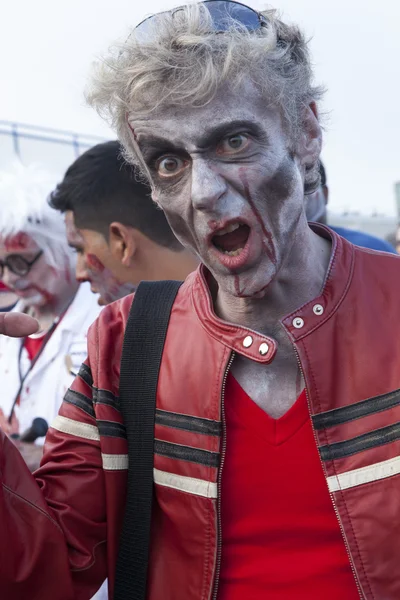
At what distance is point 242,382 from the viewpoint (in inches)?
69.3

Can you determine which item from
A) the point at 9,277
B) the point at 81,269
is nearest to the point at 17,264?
the point at 9,277

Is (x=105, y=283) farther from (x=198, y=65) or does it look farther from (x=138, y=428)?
(x=198, y=65)

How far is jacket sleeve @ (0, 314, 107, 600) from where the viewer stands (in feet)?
5.42

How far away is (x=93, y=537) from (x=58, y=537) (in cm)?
12

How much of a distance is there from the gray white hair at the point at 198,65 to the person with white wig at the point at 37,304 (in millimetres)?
2202

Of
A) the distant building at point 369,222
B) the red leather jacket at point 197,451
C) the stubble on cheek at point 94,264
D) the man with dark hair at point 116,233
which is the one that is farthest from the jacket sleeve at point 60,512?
the distant building at point 369,222

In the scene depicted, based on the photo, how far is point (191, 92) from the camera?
1573 millimetres

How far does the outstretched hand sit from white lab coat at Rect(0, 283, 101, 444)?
211cm

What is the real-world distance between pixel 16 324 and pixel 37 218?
273 cm

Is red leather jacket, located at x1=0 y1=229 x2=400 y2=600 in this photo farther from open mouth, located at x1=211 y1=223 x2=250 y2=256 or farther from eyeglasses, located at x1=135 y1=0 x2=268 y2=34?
eyeglasses, located at x1=135 y1=0 x2=268 y2=34

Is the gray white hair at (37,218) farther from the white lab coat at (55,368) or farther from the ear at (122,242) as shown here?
the ear at (122,242)

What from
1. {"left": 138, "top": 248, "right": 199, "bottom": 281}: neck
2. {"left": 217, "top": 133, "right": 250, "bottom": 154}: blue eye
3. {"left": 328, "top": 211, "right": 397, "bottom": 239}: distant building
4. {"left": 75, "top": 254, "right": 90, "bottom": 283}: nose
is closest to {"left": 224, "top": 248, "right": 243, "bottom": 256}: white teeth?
{"left": 217, "top": 133, "right": 250, "bottom": 154}: blue eye

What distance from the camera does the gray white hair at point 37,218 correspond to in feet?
13.5

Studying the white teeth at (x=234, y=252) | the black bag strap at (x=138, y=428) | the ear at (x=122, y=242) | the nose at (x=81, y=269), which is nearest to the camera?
the white teeth at (x=234, y=252)
